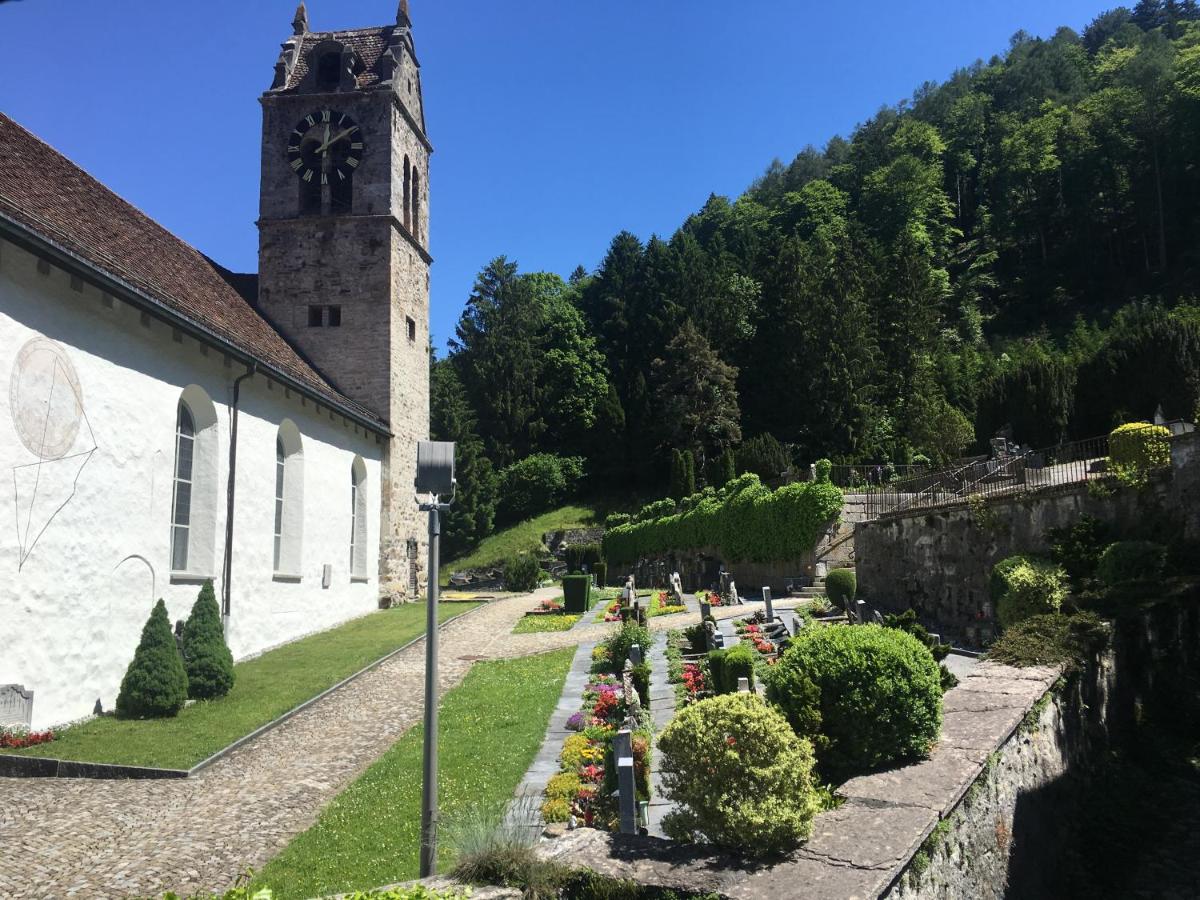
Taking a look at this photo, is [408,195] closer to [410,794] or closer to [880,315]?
[410,794]

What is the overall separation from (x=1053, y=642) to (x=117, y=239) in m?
18.0

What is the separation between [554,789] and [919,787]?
3521 millimetres

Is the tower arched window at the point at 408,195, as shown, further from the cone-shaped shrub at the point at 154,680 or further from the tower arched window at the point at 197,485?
the cone-shaped shrub at the point at 154,680

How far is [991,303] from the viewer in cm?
6475

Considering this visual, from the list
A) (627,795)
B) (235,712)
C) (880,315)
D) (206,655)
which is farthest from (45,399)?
(880,315)

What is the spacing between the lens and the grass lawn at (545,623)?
72.5ft

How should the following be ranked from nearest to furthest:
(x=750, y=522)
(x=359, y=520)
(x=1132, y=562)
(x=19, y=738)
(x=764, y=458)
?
(x=19, y=738) < (x=1132, y=562) < (x=359, y=520) < (x=750, y=522) < (x=764, y=458)

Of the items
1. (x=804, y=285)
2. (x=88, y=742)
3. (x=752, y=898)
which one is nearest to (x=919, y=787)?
(x=752, y=898)

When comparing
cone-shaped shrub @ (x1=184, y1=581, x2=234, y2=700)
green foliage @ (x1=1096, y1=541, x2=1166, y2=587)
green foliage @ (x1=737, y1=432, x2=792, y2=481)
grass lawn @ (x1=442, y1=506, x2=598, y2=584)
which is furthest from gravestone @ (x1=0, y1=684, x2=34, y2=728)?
green foliage @ (x1=737, y1=432, x2=792, y2=481)

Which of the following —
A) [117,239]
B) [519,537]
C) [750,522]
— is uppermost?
[117,239]

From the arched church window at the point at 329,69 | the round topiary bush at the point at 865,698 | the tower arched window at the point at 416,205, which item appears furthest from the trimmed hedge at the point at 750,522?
the arched church window at the point at 329,69

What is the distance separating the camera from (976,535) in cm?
1772

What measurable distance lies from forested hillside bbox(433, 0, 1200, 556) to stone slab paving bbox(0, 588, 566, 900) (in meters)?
33.7

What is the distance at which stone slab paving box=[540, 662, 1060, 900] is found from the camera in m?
4.71
